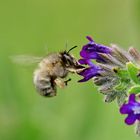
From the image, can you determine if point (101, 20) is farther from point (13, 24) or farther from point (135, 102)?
point (135, 102)

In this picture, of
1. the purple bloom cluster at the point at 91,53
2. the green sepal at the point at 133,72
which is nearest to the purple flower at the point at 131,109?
the green sepal at the point at 133,72

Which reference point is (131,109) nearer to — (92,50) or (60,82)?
(92,50)

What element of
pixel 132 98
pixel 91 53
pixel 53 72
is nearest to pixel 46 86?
pixel 53 72

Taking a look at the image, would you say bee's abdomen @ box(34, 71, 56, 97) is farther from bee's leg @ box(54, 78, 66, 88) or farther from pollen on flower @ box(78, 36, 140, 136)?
pollen on flower @ box(78, 36, 140, 136)

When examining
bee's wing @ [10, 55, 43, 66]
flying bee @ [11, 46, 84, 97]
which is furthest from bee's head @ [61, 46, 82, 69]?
bee's wing @ [10, 55, 43, 66]

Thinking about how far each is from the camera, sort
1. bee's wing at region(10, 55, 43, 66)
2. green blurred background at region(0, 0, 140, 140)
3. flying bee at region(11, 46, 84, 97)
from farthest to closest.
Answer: green blurred background at region(0, 0, 140, 140) < bee's wing at region(10, 55, 43, 66) < flying bee at region(11, 46, 84, 97)
